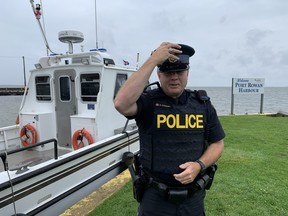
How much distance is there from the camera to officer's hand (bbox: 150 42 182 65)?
1619mm

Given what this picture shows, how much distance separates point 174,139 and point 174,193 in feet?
1.23

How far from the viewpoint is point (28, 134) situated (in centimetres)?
544

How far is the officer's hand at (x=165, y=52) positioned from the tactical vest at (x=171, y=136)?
0.34 m

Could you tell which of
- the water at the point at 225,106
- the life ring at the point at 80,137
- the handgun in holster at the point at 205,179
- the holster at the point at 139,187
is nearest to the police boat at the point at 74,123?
the life ring at the point at 80,137

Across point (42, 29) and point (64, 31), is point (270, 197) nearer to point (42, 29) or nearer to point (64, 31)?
point (64, 31)

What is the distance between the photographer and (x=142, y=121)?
1871 millimetres

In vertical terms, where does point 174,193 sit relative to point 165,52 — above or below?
below

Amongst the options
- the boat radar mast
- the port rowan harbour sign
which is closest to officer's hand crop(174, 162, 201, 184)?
the boat radar mast

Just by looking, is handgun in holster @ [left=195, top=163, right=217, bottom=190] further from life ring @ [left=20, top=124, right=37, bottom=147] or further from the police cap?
life ring @ [left=20, top=124, right=37, bottom=147]

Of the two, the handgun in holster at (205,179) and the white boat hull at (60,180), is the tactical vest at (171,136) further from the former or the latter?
the white boat hull at (60,180)

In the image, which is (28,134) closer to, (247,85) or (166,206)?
(166,206)

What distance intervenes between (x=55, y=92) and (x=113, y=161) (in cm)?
212

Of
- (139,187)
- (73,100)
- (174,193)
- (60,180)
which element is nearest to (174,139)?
(174,193)

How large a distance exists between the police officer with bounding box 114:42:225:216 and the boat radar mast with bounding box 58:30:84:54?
14.0ft
